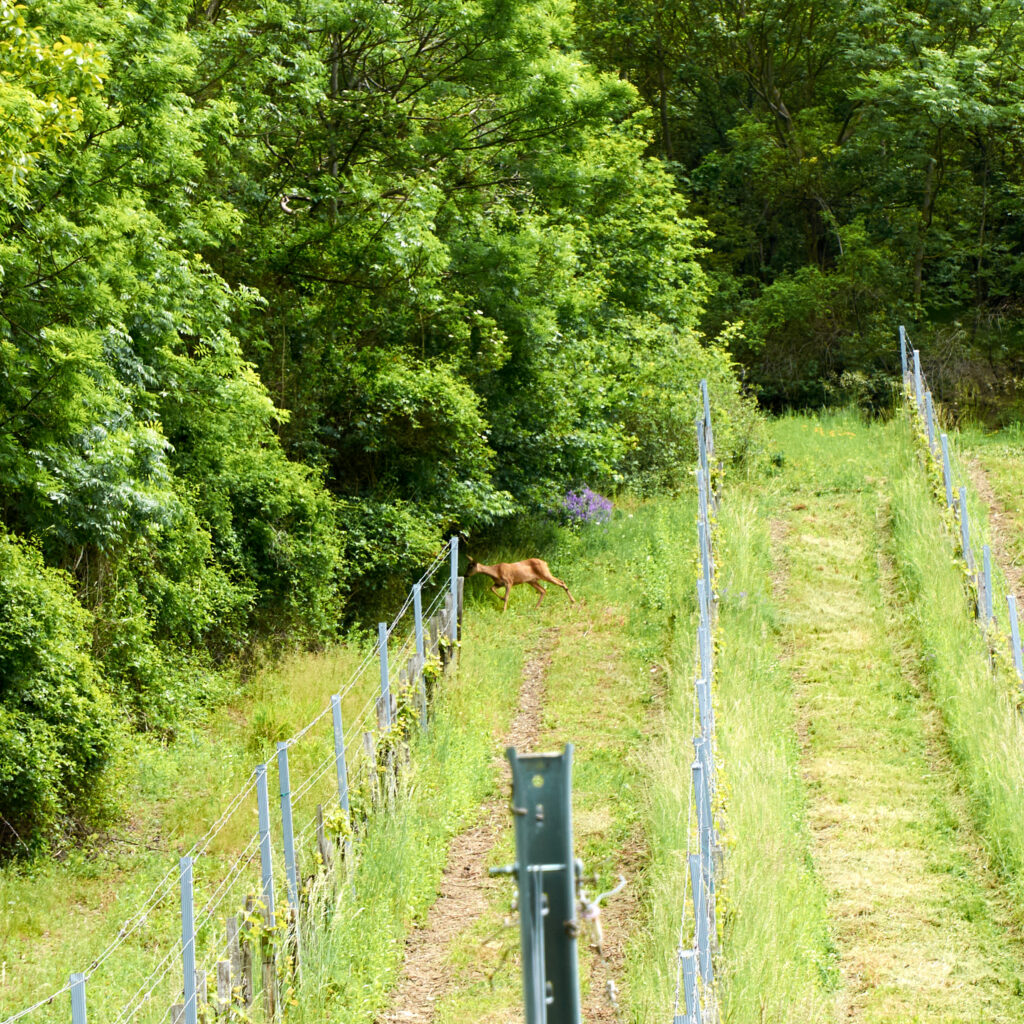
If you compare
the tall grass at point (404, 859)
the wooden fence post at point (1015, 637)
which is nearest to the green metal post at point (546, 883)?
the tall grass at point (404, 859)

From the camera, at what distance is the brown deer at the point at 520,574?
632 inches

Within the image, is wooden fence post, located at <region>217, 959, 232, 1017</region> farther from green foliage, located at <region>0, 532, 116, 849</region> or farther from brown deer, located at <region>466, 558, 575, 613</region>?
brown deer, located at <region>466, 558, 575, 613</region>

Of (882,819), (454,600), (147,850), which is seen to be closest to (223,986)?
(147,850)

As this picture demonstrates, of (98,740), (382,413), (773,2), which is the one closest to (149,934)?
(98,740)

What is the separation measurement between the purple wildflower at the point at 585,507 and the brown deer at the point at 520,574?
8.53 ft

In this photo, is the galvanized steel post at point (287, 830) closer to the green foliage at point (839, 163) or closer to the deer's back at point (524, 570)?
the deer's back at point (524, 570)

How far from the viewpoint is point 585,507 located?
19.1 m

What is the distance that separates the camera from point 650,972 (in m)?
7.33

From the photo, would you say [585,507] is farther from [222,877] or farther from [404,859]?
[222,877]

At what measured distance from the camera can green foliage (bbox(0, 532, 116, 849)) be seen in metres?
9.62

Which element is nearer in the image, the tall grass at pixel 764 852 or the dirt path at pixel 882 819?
the tall grass at pixel 764 852

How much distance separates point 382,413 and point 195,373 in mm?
4007

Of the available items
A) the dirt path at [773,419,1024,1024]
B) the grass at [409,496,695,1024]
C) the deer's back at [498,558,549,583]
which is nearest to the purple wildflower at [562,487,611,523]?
the grass at [409,496,695,1024]

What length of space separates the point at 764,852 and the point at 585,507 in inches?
425
